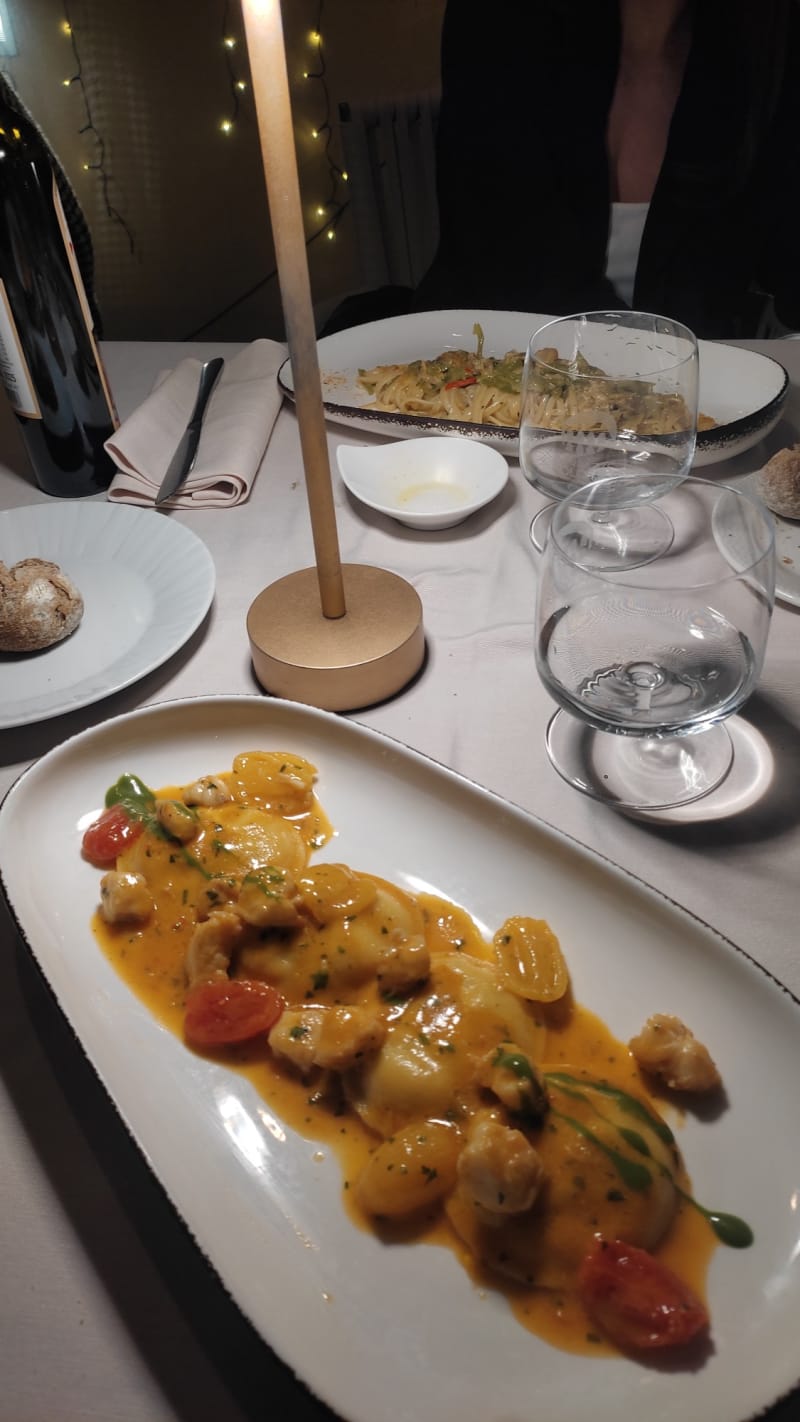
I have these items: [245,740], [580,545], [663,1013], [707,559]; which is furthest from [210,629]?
[663,1013]

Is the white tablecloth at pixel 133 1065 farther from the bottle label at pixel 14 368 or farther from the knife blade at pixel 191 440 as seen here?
the bottle label at pixel 14 368

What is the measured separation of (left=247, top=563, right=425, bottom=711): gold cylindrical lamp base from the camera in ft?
3.13

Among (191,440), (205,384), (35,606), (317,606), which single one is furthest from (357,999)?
(205,384)

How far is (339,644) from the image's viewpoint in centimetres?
98

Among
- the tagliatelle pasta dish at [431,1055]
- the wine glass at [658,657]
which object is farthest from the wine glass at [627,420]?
the tagliatelle pasta dish at [431,1055]

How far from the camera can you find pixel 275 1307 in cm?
49

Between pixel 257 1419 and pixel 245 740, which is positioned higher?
pixel 245 740

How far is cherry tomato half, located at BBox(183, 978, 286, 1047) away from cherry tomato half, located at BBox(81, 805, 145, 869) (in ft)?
0.57

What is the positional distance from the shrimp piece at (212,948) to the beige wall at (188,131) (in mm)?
2849

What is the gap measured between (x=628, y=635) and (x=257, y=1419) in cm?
69

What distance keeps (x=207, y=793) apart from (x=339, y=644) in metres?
0.24

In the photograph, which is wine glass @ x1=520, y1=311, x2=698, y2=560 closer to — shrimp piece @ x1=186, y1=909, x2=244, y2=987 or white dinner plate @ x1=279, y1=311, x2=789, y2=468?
white dinner plate @ x1=279, y1=311, x2=789, y2=468

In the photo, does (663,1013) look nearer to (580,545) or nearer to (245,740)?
(245,740)

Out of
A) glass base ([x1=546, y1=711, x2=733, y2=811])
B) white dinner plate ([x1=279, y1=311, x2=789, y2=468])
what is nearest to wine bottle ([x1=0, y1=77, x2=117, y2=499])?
white dinner plate ([x1=279, y1=311, x2=789, y2=468])
